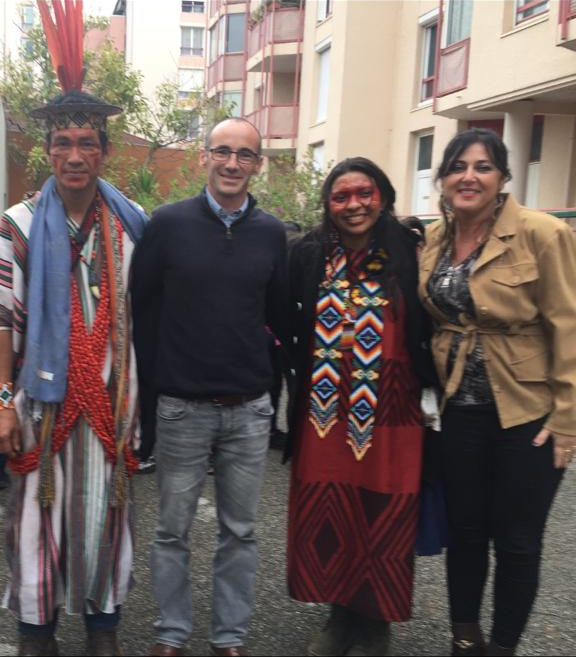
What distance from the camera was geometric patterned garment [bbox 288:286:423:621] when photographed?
2.92 metres

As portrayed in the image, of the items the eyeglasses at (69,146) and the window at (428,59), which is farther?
the window at (428,59)

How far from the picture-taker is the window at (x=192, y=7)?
156 feet

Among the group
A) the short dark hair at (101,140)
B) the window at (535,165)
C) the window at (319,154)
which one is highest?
the window at (319,154)

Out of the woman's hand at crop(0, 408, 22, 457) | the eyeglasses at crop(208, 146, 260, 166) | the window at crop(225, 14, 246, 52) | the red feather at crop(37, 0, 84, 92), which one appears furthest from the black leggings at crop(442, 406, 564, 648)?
the window at crop(225, 14, 246, 52)

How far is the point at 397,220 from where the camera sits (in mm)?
3041

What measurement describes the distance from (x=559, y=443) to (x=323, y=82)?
65.2ft

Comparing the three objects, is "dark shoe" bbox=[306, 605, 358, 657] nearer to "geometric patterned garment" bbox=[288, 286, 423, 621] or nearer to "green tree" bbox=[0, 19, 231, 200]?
"geometric patterned garment" bbox=[288, 286, 423, 621]

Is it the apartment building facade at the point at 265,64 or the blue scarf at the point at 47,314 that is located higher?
the apartment building facade at the point at 265,64

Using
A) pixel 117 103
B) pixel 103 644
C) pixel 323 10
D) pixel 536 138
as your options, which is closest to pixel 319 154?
pixel 323 10

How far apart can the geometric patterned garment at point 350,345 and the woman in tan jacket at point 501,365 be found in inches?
8.9

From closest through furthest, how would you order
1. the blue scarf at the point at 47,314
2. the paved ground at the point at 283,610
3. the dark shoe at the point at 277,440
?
1. the blue scarf at the point at 47,314
2. the paved ground at the point at 283,610
3. the dark shoe at the point at 277,440

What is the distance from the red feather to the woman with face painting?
1.05 m

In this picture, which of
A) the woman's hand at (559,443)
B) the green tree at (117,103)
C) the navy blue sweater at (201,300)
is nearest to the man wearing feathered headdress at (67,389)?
the navy blue sweater at (201,300)

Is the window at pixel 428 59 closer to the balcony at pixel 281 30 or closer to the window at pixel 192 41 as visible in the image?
the balcony at pixel 281 30
